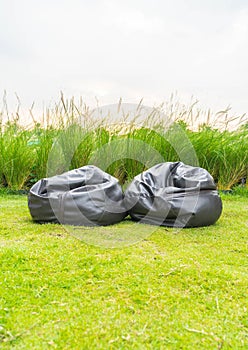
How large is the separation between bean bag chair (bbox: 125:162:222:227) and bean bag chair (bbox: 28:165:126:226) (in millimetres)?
177

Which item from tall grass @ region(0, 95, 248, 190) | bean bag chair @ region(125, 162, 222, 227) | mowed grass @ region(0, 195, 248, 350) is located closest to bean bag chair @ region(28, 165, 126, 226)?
bean bag chair @ region(125, 162, 222, 227)

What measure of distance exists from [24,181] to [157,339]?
4290mm

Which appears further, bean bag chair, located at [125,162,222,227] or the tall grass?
the tall grass

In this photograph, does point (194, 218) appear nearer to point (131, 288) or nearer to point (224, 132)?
point (131, 288)

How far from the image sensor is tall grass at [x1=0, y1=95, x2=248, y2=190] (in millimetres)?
4965

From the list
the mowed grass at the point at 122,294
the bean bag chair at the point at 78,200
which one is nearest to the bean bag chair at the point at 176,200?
the bean bag chair at the point at 78,200

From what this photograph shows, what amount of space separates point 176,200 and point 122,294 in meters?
1.48

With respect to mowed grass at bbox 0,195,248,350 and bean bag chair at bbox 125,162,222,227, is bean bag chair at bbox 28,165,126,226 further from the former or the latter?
mowed grass at bbox 0,195,248,350

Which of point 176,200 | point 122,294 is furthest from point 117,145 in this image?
point 122,294

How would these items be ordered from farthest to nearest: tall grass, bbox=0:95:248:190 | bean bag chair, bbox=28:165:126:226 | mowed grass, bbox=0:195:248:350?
tall grass, bbox=0:95:248:190 < bean bag chair, bbox=28:165:126:226 < mowed grass, bbox=0:195:248:350

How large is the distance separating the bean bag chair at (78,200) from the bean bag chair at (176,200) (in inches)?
7.0

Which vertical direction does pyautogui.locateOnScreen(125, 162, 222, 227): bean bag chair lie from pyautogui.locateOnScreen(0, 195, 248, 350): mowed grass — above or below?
above

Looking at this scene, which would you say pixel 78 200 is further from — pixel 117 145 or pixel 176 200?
pixel 117 145

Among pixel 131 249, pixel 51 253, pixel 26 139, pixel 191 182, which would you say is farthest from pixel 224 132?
pixel 51 253
